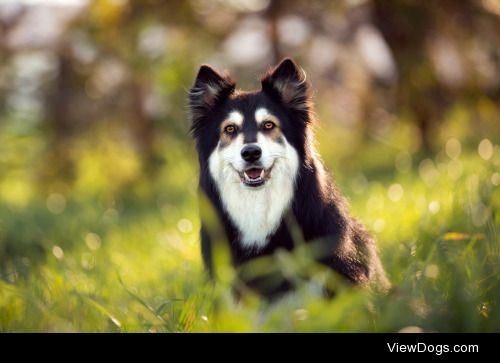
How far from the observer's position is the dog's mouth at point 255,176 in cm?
374

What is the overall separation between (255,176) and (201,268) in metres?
1.13

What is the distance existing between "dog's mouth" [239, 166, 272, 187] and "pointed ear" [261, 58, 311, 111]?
0.57 metres

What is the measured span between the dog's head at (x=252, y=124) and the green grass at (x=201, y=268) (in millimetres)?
878

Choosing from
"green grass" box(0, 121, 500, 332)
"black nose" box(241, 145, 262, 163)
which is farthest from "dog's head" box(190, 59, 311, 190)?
"green grass" box(0, 121, 500, 332)

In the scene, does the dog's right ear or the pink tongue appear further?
the dog's right ear

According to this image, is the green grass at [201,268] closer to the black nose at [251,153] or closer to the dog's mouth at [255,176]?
the dog's mouth at [255,176]

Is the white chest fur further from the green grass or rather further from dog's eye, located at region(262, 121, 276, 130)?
the green grass

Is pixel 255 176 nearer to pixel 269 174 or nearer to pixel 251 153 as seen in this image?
pixel 269 174

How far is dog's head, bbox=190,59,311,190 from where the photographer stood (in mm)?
3721

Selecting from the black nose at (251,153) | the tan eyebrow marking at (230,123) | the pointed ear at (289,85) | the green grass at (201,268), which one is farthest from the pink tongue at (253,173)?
the green grass at (201,268)

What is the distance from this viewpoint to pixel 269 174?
3.76m

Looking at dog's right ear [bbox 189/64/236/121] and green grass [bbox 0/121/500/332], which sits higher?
dog's right ear [bbox 189/64/236/121]

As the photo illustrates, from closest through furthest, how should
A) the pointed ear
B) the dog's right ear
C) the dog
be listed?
the dog → the pointed ear → the dog's right ear

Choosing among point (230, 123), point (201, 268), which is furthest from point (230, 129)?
point (201, 268)
